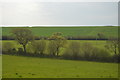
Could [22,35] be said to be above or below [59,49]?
above

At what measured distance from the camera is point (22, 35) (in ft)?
134

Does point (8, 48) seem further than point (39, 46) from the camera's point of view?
Yes

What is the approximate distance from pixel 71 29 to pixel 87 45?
19743 mm

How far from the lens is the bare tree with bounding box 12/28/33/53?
132 feet

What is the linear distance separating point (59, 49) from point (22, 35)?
9.39 metres

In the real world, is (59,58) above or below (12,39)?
below

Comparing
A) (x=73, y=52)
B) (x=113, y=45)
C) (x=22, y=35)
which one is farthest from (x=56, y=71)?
(x=22, y=35)

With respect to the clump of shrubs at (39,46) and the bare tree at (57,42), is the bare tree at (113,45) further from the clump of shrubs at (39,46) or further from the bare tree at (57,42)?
the clump of shrubs at (39,46)

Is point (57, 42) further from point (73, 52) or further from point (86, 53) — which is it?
point (86, 53)

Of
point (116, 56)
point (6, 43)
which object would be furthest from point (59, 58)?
point (6, 43)

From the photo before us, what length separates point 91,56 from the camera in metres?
33.7

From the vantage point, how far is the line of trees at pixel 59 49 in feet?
111

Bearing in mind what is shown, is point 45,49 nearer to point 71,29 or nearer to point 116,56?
point 116,56

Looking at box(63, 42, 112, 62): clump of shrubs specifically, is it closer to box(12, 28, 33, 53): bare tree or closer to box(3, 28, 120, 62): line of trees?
box(3, 28, 120, 62): line of trees
